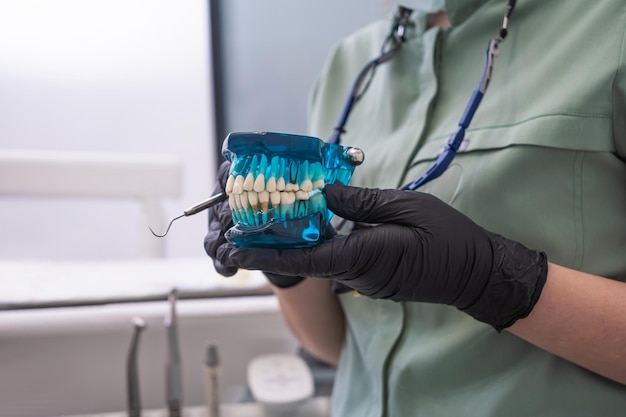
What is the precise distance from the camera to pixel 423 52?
652mm

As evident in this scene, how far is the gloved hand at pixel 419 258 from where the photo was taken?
43 cm

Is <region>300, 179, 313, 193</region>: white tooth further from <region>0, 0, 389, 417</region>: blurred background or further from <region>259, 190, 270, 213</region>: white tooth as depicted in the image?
<region>0, 0, 389, 417</region>: blurred background

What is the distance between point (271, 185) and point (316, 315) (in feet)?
1.38

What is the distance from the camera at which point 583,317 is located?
0.46 metres

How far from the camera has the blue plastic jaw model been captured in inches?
16.1

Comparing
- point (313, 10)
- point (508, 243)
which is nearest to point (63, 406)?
point (508, 243)

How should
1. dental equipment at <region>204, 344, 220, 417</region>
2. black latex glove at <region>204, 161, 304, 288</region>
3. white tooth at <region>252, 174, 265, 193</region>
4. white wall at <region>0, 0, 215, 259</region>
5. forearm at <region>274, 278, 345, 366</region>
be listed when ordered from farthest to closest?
white wall at <region>0, 0, 215, 259</region>, dental equipment at <region>204, 344, 220, 417</region>, forearm at <region>274, 278, 345, 366</region>, black latex glove at <region>204, 161, 304, 288</region>, white tooth at <region>252, 174, 265, 193</region>

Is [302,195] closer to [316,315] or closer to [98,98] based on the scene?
[316,315]

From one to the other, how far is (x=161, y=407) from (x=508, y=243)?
2.39ft

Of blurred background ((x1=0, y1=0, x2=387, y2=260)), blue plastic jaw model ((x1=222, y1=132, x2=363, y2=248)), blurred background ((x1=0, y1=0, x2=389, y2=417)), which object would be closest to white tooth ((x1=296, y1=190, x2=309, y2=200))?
blue plastic jaw model ((x1=222, y1=132, x2=363, y2=248))

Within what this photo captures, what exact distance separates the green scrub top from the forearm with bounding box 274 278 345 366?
12 cm

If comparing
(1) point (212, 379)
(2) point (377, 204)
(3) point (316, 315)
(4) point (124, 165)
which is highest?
(2) point (377, 204)

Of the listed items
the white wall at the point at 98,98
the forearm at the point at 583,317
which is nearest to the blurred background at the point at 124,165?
the white wall at the point at 98,98

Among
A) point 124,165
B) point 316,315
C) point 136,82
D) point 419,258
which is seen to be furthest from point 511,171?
point 136,82
